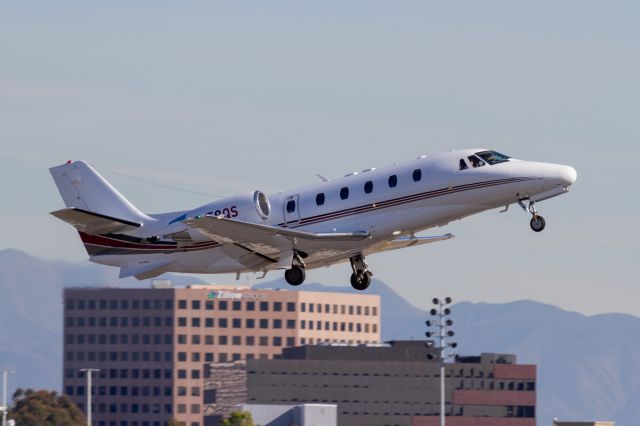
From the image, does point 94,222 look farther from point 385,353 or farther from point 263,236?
point 385,353

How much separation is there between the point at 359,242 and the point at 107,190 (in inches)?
421

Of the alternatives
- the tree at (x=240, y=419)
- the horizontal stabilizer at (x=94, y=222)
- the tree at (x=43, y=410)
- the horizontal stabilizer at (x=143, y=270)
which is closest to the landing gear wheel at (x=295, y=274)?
the horizontal stabilizer at (x=143, y=270)

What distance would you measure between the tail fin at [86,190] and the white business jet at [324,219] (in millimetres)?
833

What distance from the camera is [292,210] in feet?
157

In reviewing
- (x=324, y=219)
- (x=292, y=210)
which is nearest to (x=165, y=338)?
(x=292, y=210)

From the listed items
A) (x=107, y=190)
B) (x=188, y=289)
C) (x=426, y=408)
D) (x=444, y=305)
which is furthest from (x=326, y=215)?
(x=188, y=289)

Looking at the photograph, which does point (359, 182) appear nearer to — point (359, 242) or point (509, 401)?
point (359, 242)

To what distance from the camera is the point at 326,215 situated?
47000 millimetres

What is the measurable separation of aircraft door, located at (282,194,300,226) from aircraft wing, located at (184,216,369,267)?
0.80 m

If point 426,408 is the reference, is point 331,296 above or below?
above

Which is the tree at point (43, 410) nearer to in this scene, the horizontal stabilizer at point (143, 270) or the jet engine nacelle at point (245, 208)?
the horizontal stabilizer at point (143, 270)

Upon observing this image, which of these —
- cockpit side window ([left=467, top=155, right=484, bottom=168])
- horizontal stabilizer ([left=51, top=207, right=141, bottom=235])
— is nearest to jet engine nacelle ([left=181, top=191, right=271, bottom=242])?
horizontal stabilizer ([left=51, top=207, right=141, bottom=235])

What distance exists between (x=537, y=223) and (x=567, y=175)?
178 cm

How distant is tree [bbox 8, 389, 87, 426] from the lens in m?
122
